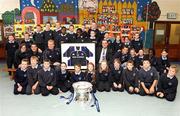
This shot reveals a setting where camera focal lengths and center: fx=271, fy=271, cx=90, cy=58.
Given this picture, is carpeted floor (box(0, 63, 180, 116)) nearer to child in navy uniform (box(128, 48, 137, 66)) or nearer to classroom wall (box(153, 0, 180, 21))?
child in navy uniform (box(128, 48, 137, 66))

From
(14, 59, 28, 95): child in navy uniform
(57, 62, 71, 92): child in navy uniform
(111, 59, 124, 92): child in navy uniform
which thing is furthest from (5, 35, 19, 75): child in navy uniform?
(111, 59, 124, 92): child in navy uniform

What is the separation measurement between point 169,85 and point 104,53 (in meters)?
2.20

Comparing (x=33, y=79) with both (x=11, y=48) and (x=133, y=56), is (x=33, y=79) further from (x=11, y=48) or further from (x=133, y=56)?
(x=133, y=56)

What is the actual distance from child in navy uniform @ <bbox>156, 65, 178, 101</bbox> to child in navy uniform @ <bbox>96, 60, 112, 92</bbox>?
4.04 feet

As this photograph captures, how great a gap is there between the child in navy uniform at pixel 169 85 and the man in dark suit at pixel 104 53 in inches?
73.0

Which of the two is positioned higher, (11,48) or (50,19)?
(50,19)

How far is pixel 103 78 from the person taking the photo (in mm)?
6648

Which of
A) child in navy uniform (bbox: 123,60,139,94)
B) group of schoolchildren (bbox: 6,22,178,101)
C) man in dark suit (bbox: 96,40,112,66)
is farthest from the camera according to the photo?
man in dark suit (bbox: 96,40,112,66)

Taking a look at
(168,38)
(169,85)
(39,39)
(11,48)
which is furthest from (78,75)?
(168,38)

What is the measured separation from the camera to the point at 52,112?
5312 millimetres

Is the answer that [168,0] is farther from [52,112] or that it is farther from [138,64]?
[52,112]

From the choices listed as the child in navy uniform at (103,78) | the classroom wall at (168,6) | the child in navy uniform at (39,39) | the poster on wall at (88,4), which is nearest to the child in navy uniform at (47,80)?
the child in navy uniform at (103,78)

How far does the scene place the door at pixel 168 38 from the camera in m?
10.1

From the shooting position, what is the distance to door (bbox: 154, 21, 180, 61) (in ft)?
33.2
